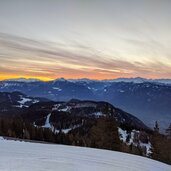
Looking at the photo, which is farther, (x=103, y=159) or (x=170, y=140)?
(x=170, y=140)

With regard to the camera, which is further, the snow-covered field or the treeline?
the treeline

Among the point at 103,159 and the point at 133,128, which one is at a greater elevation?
the point at 103,159

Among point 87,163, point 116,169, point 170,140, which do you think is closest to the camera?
point 116,169

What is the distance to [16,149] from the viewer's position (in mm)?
6828

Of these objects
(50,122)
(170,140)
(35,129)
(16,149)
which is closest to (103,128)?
(170,140)

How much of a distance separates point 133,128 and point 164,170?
15174 centimetres

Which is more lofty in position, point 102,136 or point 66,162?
point 66,162

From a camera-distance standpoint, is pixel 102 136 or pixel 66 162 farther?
pixel 102 136

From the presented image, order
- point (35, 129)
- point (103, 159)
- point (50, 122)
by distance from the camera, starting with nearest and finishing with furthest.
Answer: point (103, 159) → point (35, 129) → point (50, 122)

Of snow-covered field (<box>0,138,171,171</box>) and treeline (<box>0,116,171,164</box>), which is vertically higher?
snow-covered field (<box>0,138,171,171</box>)

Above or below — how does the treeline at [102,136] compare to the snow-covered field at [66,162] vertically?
below

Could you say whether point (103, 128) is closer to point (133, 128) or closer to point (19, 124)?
point (19, 124)

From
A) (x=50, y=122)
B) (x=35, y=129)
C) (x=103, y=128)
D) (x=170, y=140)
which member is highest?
(x=103, y=128)

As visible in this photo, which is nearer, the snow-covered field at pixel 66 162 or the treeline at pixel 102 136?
the snow-covered field at pixel 66 162
